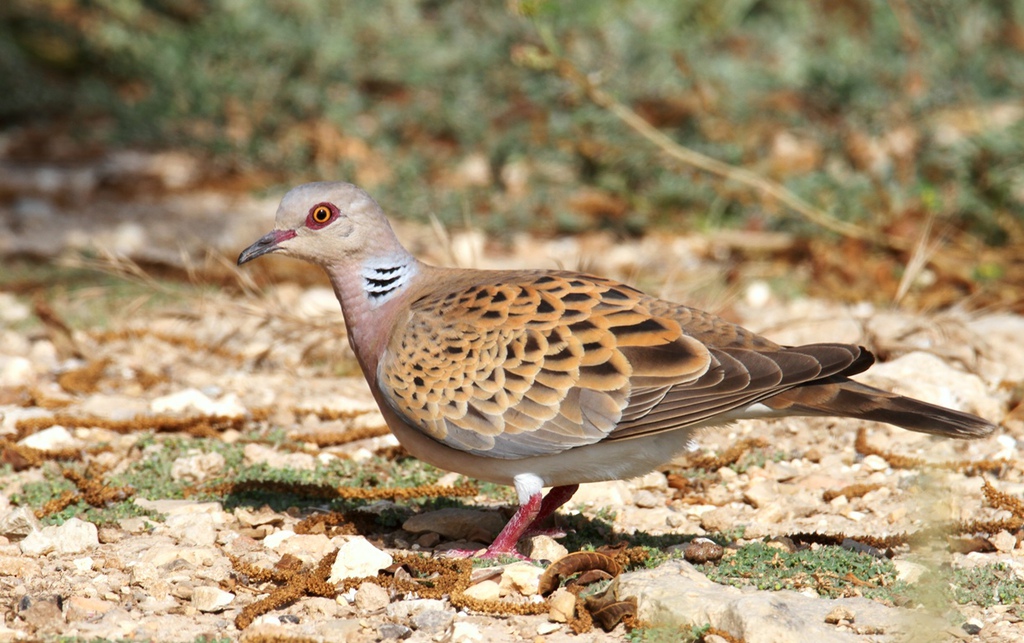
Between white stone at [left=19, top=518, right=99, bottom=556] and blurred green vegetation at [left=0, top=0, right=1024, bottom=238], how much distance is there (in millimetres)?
4723

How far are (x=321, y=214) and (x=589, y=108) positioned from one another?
4154mm

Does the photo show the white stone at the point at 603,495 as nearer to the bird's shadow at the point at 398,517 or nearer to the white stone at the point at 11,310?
the bird's shadow at the point at 398,517

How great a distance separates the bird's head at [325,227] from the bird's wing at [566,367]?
0.45 m

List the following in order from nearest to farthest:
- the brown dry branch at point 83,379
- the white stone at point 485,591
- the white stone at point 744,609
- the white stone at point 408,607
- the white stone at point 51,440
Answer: the white stone at point 744,609
the white stone at point 408,607
the white stone at point 485,591
the white stone at point 51,440
the brown dry branch at point 83,379

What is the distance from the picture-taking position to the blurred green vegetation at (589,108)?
27.9ft

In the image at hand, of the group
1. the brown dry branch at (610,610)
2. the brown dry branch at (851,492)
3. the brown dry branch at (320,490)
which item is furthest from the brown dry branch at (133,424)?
the brown dry branch at (851,492)

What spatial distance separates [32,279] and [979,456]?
600 centimetres

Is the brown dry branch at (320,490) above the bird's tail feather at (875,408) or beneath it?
beneath

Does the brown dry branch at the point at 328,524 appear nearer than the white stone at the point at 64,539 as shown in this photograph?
No

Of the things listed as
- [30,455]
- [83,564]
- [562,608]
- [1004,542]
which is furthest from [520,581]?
[30,455]

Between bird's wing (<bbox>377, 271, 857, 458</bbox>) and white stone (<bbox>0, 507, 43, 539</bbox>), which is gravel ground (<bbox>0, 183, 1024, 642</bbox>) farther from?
bird's wing (<bbox>377, 271, 857, 458</bbox>)

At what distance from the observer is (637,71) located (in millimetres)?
9023

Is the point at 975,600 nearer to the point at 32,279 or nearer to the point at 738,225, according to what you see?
the point at 738,225

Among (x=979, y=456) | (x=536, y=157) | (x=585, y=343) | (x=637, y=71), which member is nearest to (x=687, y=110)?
(x=637, y=71)
